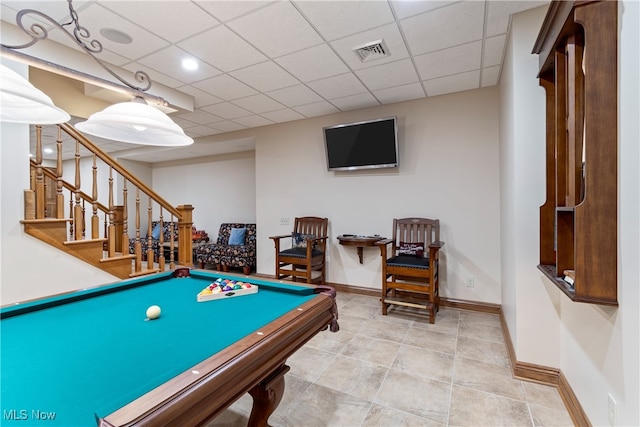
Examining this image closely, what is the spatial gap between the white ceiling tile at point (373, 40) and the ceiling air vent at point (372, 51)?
0.09ft

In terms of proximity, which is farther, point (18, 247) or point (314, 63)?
point (314, 63)

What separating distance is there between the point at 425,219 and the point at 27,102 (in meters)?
3.53

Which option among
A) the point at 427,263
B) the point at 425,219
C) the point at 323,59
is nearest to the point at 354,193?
the point at 425,219

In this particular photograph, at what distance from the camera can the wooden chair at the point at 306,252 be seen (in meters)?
3.87

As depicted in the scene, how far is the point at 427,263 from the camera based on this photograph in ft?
10.2

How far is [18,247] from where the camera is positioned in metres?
2.07

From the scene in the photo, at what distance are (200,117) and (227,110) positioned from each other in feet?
1.87

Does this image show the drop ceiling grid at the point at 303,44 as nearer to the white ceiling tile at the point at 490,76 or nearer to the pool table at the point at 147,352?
the white ceiling tile at the point at 490,76

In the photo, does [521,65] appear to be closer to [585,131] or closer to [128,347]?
[585,131]

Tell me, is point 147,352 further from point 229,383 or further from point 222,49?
point 222,49

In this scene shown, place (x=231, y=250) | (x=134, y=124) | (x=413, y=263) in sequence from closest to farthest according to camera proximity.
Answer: (x=134, y=124) < (x=413, y=263) < (x=231, y=250)

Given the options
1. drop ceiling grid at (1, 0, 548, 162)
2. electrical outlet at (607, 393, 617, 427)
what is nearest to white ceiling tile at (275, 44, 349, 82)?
drop ceiling grid at (1, 0, 548, 162)

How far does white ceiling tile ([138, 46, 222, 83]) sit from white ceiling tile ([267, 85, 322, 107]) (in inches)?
30.2

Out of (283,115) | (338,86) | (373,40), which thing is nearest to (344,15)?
(373,40)
